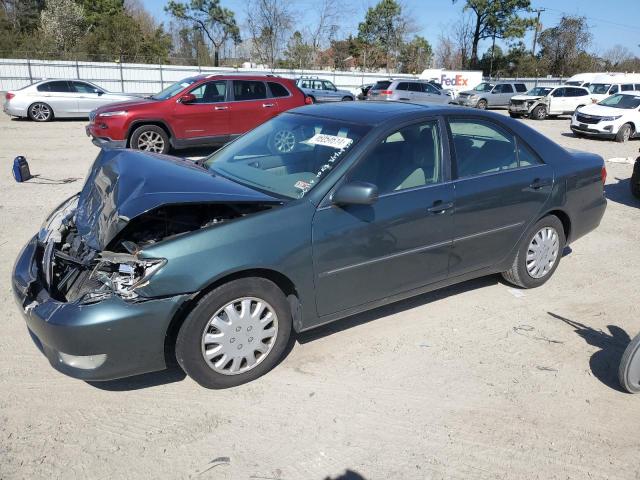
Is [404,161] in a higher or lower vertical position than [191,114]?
lower

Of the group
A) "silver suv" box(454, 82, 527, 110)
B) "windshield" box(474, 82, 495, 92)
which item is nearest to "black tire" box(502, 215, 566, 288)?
"silver suv" box(454, 82, 527, 110)

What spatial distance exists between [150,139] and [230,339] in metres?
8.37

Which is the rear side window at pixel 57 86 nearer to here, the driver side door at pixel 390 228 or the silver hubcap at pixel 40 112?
the silver hubcap at pixel 40 112

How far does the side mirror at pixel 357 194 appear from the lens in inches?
125

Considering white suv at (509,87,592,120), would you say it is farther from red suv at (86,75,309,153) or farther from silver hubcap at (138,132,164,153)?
silver hubcap at (138,132,164,153)

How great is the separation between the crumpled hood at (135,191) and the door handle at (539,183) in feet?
7.72

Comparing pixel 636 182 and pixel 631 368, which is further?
pixel 636 182

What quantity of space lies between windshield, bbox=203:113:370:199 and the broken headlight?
1.01 metres

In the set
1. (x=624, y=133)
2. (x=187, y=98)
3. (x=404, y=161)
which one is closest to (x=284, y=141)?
(x=404, y=161)

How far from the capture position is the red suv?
10305mm

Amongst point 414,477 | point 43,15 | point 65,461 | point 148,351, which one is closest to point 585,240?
point 414,477

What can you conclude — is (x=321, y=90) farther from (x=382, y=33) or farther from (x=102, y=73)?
(x=382, y=33)

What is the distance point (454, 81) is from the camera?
123 feet

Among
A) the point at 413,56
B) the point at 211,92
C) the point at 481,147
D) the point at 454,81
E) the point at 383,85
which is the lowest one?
the point at 481,147
